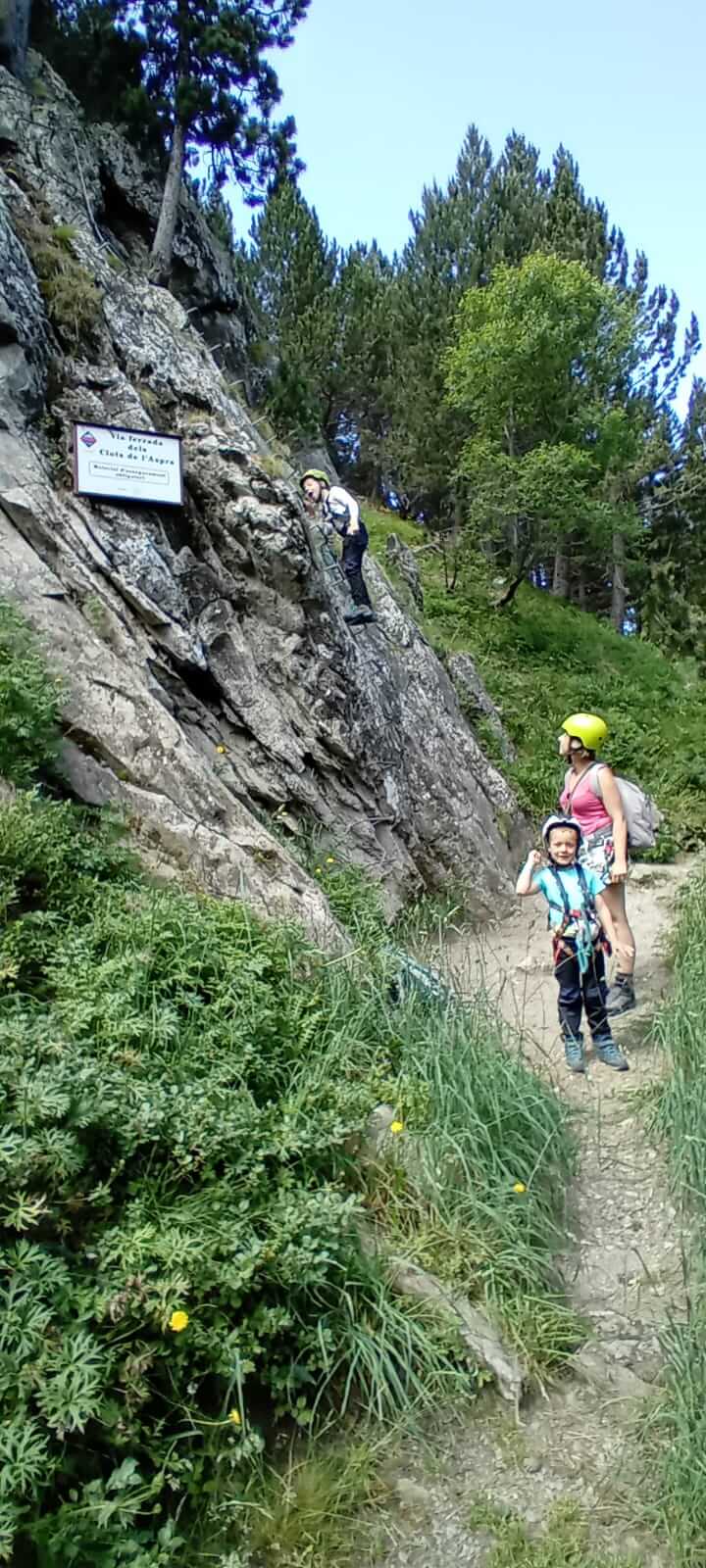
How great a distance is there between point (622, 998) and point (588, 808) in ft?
3.90

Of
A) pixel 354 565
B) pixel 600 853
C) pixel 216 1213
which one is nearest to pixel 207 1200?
pixel 216 1213

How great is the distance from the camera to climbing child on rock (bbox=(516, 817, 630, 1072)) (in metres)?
4.98

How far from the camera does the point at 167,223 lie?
12.7 m

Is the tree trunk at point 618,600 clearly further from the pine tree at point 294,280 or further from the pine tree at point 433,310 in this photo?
the pine tree at point 294,280

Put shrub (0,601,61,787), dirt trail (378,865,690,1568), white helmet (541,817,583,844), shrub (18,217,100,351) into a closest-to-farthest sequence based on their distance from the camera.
→ 1. dirt trail (378,865,690,1568)
2. shrub (0,601,61,787)
3. white helmet (541,817,583,844)
4. shrub (18,217,100,351)

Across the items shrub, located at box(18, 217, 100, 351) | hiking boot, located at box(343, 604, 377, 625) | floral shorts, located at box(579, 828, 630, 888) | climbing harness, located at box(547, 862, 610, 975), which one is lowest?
climbing harness, located at box(547, 862, 610, 975)

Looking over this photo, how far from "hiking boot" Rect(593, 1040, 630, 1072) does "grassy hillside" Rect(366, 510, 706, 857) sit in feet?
21.5

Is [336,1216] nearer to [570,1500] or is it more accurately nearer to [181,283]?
[570,1500]

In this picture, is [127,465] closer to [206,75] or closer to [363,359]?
[206,75]

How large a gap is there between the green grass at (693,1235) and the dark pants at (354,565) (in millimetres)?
5032

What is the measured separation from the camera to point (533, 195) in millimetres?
22891

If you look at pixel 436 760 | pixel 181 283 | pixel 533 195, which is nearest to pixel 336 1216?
pixel 436 760

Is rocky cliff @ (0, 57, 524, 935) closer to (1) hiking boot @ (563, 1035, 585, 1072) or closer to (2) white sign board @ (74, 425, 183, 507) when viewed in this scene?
(2) white sign board @ (74, 425, 183, 507)

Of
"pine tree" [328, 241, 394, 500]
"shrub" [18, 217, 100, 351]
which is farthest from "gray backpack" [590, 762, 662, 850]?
"pine tree" [328, 241, 394, 500]
